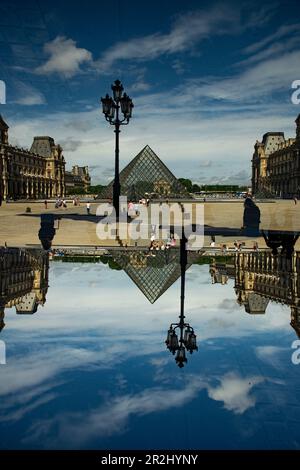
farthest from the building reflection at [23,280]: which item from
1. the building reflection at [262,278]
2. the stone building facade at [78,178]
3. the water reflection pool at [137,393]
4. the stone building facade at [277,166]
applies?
the stone building facade at [78,178]

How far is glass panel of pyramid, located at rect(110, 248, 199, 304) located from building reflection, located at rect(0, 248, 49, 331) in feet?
5.27

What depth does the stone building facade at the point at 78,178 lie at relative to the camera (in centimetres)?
14604

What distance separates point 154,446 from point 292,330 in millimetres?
2623

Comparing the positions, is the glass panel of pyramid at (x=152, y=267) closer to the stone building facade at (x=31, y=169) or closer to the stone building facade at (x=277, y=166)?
the stone building facade at (x=31, y=169)

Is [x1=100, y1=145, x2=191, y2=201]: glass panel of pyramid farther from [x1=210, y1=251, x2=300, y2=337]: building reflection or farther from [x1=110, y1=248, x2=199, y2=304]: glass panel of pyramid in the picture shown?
[x1=210, y1=251, x2=300, y2=337]: building reflection

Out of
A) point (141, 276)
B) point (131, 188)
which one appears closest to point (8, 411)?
point (141, 276)

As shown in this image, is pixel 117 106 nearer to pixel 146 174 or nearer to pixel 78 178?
pixel 146 174

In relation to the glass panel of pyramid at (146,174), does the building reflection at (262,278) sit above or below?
below

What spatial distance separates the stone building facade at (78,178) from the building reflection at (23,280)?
5366 inches

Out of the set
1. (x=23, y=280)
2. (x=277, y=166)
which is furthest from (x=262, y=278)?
(x=277, y=166)

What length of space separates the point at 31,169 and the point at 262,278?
91.8 metres

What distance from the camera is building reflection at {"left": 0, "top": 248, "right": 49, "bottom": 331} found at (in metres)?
5.70
